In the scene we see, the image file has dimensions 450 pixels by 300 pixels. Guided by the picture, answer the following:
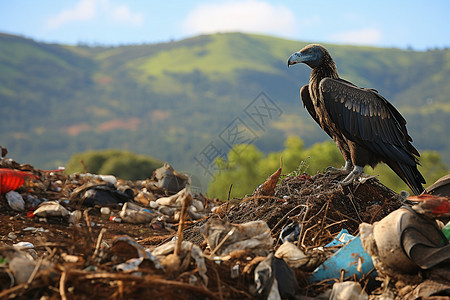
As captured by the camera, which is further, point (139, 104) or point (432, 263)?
point (139, 104)

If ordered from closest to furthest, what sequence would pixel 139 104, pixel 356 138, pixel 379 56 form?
pixel 356 138, pixel 139 104, pixel 379 56

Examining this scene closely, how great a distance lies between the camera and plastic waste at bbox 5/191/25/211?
6207 millimetres

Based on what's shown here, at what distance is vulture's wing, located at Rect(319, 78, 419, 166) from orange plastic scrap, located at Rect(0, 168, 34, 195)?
13.5 ft

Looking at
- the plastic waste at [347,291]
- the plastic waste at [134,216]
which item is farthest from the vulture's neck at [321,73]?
the plastic waste at [134,216]

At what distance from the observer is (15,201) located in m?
6.25

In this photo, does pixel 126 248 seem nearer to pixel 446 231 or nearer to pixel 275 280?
pixel 275 280

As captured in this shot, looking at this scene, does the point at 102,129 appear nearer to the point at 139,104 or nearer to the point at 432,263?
the point at 139,104

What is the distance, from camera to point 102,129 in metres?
71.2

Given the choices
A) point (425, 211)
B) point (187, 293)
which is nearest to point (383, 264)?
point (425, 211)

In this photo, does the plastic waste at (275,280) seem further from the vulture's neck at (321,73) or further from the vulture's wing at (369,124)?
the vulture's neck at (321,73)

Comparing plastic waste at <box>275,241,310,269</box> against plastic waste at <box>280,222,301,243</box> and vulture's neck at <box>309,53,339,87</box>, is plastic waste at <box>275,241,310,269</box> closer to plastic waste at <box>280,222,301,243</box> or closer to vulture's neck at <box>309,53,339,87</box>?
plastic waste at <box>280,222,301,243</box>

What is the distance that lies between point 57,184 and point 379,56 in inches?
4076

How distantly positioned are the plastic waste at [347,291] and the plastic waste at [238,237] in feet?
1.57

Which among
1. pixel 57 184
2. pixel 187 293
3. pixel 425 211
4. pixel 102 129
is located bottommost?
pixel 102 129
